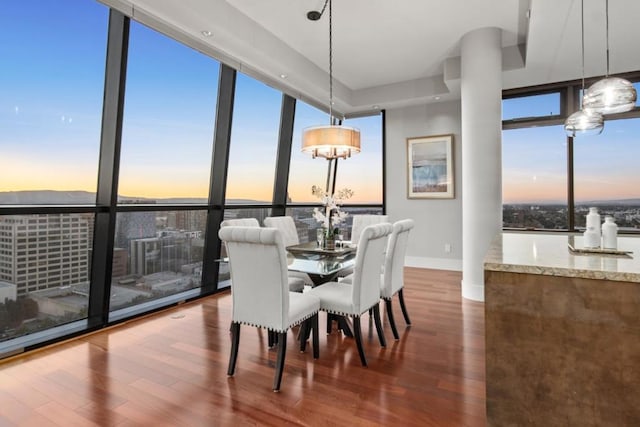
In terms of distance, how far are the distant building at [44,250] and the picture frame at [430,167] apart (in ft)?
15.5

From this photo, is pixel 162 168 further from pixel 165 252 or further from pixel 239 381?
pixel 239 381

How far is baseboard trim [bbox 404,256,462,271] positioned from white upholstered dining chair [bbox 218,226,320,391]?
4.00 meters

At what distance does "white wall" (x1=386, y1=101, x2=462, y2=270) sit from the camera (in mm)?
5598

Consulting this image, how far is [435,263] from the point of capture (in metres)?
5.79

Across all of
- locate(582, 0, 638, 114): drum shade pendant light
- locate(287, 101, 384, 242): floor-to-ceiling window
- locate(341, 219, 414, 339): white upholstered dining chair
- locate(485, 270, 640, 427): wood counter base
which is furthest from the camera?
locate(287, 101, 384, 242): floor-to-ceiling window

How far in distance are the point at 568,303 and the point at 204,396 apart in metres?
2.00

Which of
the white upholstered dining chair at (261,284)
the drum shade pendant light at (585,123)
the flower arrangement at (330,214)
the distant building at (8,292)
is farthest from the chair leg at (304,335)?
the drum shade pendant light at (585,123)

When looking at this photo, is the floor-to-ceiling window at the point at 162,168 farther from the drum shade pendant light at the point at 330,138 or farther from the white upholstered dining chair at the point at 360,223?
the white upholstered dining chair at the point at 360,223

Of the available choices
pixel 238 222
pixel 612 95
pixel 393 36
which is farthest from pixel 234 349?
pixel 393 36

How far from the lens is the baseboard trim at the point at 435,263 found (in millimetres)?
5641

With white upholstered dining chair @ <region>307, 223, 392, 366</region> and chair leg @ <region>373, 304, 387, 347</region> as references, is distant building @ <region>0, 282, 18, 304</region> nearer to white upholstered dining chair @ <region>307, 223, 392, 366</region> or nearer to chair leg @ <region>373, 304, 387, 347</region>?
white upholstered dining chair @ <region>307, 223, 392, 366</region>

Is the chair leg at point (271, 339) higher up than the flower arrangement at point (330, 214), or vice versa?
the flower arrangement at point (330, 214)

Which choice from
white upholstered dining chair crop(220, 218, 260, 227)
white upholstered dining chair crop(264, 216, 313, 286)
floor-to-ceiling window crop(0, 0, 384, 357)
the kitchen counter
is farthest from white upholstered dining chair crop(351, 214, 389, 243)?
the kitchen counter

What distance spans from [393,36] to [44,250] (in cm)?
421
